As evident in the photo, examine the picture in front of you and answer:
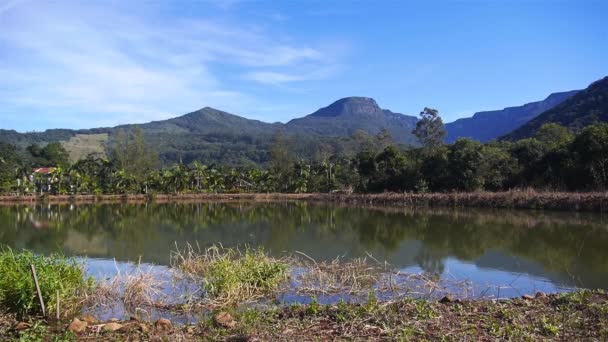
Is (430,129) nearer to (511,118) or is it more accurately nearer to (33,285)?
(33,285)

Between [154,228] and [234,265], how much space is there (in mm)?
14213

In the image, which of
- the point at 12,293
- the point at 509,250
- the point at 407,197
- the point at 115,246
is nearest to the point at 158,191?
the point at 407,197

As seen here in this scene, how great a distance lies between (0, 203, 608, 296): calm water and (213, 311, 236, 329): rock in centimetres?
506

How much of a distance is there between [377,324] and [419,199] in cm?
2887

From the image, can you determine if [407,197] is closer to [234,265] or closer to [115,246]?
[115,246]

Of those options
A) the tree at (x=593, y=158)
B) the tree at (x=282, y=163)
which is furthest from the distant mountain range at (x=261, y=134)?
the tree at (x=593, y=158)

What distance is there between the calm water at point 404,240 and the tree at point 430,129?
30446 mm

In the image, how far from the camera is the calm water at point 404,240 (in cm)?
1121

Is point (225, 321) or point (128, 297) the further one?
point (128, 297)

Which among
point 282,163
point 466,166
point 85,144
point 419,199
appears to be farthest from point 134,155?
point 85,144

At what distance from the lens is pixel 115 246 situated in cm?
1638

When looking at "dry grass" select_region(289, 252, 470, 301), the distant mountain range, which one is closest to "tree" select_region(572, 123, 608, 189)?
"dry grass" select_region(289, 252, 470, 301)

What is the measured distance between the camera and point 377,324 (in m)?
5.75

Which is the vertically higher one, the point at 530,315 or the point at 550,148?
the point at 550,148
